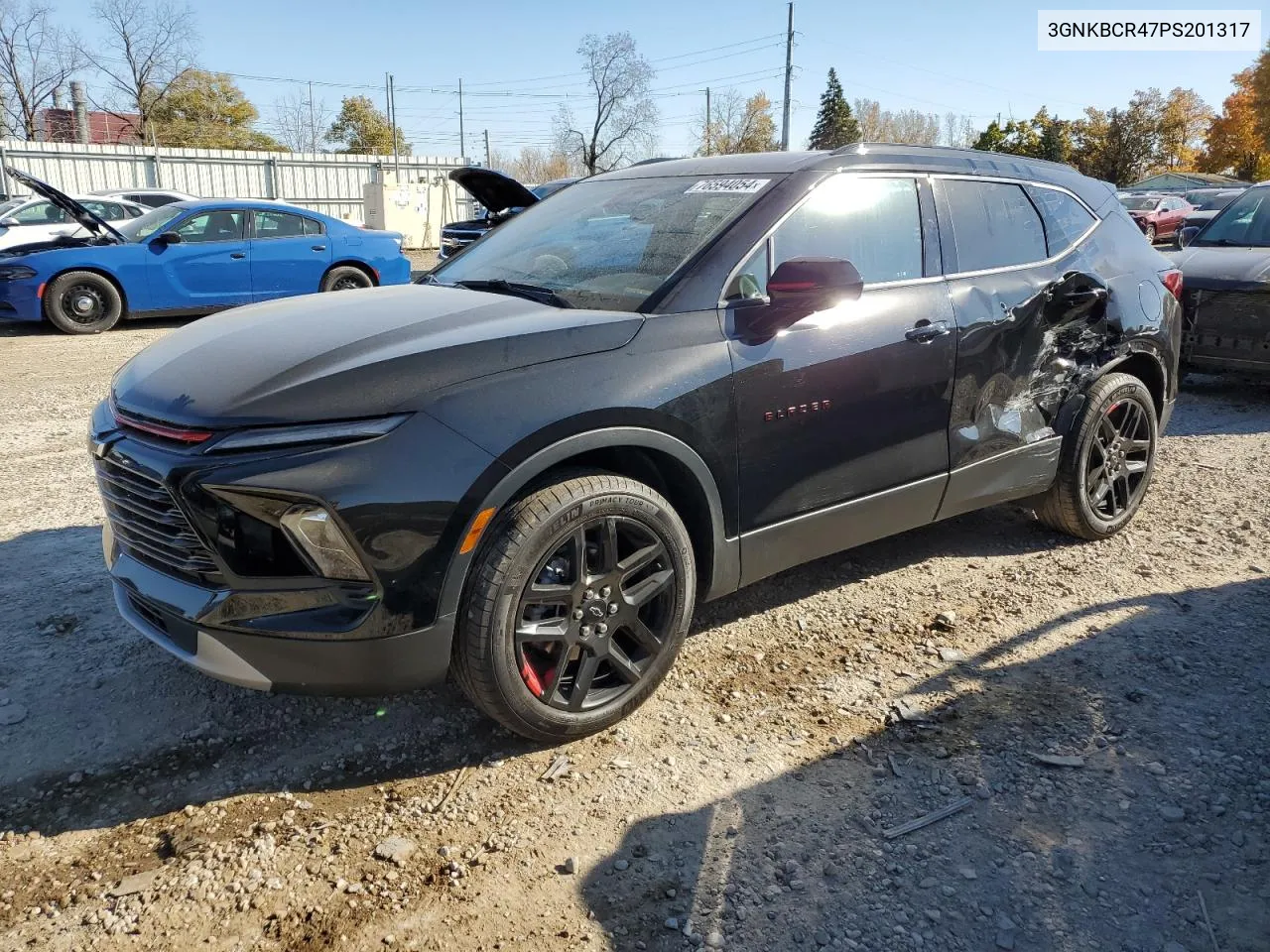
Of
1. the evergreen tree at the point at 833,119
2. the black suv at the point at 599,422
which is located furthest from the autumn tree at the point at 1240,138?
the black suv at the point at 599,422

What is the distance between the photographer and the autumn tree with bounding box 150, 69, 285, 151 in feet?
170

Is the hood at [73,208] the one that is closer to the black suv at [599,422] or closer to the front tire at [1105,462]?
the black suv at [599,422]

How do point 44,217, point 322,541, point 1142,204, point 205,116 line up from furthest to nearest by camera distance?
1. point 205,116
2. point 1142,204
3. point 44,217
4. point 322,541

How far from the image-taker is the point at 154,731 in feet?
9.82

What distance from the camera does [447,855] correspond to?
2.46m

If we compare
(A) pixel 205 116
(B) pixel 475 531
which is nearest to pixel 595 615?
(B) pixel 475 531

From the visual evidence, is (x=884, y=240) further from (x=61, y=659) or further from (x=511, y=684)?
(x=61, y=659)

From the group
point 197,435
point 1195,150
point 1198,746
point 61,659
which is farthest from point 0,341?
point 1195,150

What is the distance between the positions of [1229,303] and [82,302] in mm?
11350

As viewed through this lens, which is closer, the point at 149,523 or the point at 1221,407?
the point at 149,523

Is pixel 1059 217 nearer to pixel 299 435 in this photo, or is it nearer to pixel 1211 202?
pixel 299 435

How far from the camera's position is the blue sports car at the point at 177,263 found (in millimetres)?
10445

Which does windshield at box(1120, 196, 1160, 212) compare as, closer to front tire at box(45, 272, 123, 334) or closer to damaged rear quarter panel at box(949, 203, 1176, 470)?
damaged rear quarter panel at box(949, 203, 1176, 470)

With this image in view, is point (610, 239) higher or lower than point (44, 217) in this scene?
lower
